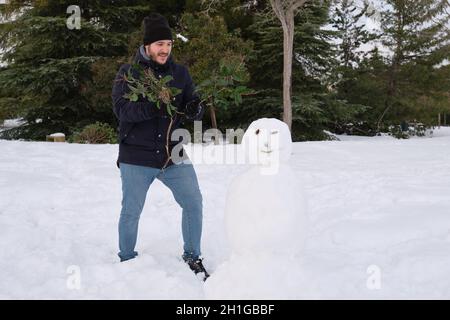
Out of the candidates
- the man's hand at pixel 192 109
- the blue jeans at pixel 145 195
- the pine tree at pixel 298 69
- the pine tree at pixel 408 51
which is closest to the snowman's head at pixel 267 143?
the man's hand at pixel 192 109

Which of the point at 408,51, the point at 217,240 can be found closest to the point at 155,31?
the point at 217,240

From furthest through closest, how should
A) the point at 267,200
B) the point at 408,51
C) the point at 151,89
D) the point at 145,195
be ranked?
the point at 408,51, the point at 145,195, the point at 151,89, the point at 267,200

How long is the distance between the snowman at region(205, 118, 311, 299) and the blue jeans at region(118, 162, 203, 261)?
1.36 ft

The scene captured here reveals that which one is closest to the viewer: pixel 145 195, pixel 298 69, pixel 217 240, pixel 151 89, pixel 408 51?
pixel 151 89

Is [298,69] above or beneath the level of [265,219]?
above

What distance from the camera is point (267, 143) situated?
2678 mm

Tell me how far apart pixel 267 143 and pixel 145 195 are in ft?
3.18

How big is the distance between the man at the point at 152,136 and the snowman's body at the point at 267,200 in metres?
0.44

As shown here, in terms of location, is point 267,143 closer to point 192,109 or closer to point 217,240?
point 192,109

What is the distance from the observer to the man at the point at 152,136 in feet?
9.39

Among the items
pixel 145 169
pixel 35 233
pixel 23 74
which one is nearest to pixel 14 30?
pixel 23 74

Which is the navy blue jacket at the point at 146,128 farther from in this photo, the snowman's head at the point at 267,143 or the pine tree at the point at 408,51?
the pine tree at the point at 408,51

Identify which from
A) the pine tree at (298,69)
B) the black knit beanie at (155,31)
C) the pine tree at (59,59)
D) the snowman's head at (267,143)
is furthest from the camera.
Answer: the pine tree at (298,69)
